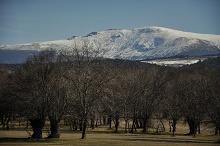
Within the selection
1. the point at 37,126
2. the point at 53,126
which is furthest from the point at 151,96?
the point at 37,126

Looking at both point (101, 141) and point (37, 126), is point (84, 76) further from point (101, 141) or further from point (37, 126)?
point (101, 141)

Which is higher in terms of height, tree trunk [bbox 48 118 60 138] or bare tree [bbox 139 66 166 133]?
bare tree [bbox 139 66 166 133]

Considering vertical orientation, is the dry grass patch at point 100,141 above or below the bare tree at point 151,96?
below

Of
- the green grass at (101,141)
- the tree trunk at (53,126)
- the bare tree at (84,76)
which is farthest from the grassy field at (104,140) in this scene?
the bare tree at (84,76)

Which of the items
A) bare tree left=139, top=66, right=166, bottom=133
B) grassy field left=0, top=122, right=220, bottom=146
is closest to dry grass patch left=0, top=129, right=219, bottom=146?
grassy field left=0, top=122, right=220, bottom=146

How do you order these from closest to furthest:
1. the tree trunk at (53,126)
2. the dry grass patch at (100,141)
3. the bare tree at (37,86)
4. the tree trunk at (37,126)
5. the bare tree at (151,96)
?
the dry grass patch at (100,141), the bare tree at (37,86), the tree trunk at (37,126), the tree trunk at (53,126), the bare tree at (151,96)

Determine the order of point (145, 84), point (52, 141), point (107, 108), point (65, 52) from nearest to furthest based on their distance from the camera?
point (52, 141)
point (65, 52)
point (107, 108)
point (145, 84)

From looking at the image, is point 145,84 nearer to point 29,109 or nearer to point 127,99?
point 127,99

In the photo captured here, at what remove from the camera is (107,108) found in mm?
89062

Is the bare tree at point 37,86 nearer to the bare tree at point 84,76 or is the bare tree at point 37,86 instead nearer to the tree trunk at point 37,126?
the tree trunk at point 37,126

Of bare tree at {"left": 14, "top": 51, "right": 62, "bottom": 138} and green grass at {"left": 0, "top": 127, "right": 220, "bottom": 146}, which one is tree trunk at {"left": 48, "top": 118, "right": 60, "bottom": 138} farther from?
bare tree at {"left": 14, "top": 51, "right": 62, "bottom": 138}

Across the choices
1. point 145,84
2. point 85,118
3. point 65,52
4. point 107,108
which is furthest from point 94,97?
point 145,84

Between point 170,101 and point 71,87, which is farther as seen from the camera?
point 170,101

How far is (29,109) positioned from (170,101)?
42867mm
